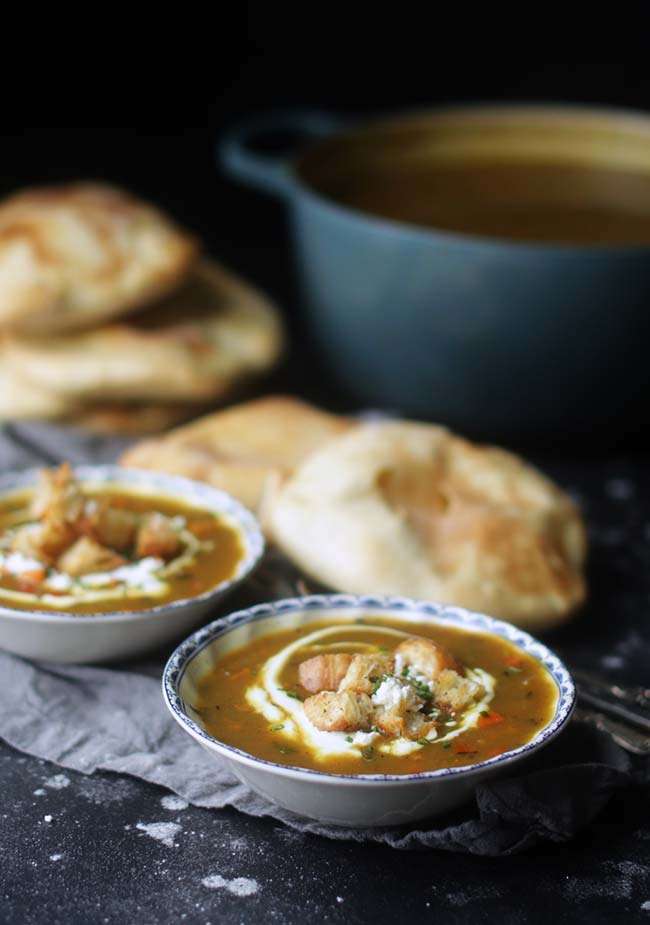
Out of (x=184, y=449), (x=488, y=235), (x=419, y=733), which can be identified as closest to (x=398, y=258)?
(x=488, y=235)

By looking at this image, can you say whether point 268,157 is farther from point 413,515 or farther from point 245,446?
point 413,515

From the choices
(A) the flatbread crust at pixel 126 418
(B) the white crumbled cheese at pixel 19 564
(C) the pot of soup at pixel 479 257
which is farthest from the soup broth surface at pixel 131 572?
(C) the pot of soup at pixel 479 257

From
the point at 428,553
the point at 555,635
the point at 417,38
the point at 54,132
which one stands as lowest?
the point at 555,635

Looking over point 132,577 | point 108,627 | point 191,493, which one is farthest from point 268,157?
point 108,627

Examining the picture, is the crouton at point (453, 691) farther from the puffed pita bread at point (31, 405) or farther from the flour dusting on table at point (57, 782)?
the puffed pita bread at point (31, 405)

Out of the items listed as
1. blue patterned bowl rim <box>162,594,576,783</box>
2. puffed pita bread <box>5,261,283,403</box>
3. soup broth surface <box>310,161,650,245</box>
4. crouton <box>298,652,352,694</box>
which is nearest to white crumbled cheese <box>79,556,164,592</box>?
blue patterned bowl rim <box>162,594,576,783</box>

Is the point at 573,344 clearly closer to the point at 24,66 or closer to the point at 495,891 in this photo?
the point at 495,891
